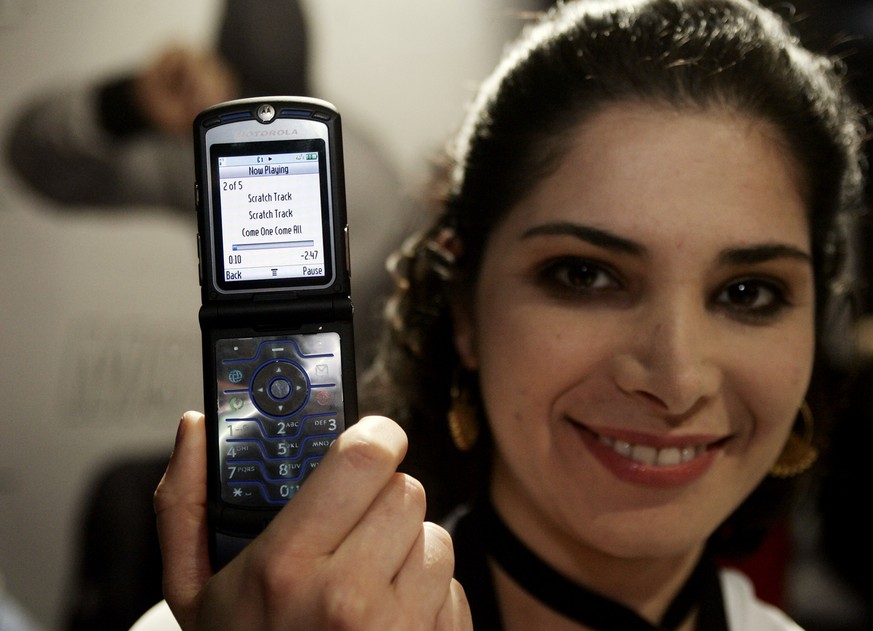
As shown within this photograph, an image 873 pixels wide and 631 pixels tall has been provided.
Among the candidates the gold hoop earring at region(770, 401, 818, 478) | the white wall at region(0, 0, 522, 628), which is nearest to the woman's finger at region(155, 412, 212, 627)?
the gold hoop earring at region(770, 401, 818, 478)

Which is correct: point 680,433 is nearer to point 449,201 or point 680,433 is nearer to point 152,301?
point 449,201

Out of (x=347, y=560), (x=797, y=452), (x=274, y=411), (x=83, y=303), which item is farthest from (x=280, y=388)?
(x=83, y=303)

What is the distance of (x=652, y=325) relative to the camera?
652 millimetres

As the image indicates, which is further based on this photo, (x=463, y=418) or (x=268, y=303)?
(x=463, y=418)

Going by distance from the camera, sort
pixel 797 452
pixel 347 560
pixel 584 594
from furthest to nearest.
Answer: pixel 797 452, pixel 584 594, pixel 347 560

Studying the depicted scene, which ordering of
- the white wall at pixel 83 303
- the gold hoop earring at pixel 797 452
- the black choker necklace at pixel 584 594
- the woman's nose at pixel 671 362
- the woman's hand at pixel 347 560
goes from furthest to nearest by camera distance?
1. the white wall at pixel 83 303
2. the gold hoop earring at pixel 797 452
3. the black choker necklace at pixel 584 594
4. the woman's nose at pixel 671 362
5. the woman's hand at pixel 347 560

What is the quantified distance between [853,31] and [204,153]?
4.49ft

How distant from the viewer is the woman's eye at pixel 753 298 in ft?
2.29

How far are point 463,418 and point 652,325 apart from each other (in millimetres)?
285

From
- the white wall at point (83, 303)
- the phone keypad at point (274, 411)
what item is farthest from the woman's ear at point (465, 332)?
the white wall at point (83, 303)

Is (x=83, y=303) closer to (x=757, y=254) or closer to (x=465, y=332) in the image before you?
(x=465, y=332)

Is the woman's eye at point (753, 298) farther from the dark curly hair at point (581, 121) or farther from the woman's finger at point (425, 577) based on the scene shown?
the woman's finger at point (425, 577)

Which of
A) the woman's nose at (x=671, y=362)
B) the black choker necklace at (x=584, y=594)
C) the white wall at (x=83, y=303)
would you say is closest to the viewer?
the woman's nose at (x=671, y=362)

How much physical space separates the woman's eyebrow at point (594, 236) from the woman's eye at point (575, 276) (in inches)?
1.2
